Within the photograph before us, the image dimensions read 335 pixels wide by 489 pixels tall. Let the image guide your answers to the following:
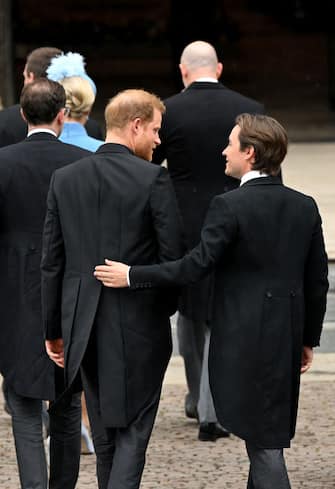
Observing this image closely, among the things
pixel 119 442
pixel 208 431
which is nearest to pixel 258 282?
pixel 119 442

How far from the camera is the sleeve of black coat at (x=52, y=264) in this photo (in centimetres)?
541

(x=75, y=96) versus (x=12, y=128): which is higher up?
(x=75, y=96)

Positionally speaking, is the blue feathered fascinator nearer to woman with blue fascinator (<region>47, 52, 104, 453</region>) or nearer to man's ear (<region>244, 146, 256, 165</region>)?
woman with blue fascinator (<region>47, 52, 104, 453</region>)

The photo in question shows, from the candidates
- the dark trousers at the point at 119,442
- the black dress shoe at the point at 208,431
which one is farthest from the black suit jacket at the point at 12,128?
the dark trousers at the point at 119,442

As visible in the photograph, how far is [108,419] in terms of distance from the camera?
17.5 ft

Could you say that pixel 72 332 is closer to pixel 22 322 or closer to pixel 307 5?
pixel 22 322

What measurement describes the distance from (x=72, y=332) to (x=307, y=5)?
2671 centimetres

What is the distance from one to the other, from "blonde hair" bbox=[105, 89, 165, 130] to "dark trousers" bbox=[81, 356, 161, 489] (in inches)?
35.4

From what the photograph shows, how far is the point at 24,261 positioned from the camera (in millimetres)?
5883

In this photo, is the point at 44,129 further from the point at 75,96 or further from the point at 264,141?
the point at 264,141

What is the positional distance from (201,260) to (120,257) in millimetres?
311

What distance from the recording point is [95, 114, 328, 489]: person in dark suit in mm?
5242

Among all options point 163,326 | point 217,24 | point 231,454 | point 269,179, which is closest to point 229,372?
point 163,326

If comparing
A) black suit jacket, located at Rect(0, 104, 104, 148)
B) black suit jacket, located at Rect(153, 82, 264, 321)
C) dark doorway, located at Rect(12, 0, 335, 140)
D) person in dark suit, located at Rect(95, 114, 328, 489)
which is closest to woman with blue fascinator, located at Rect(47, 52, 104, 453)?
black suit jacket, located at Rect(0, 104, 104, 148)
